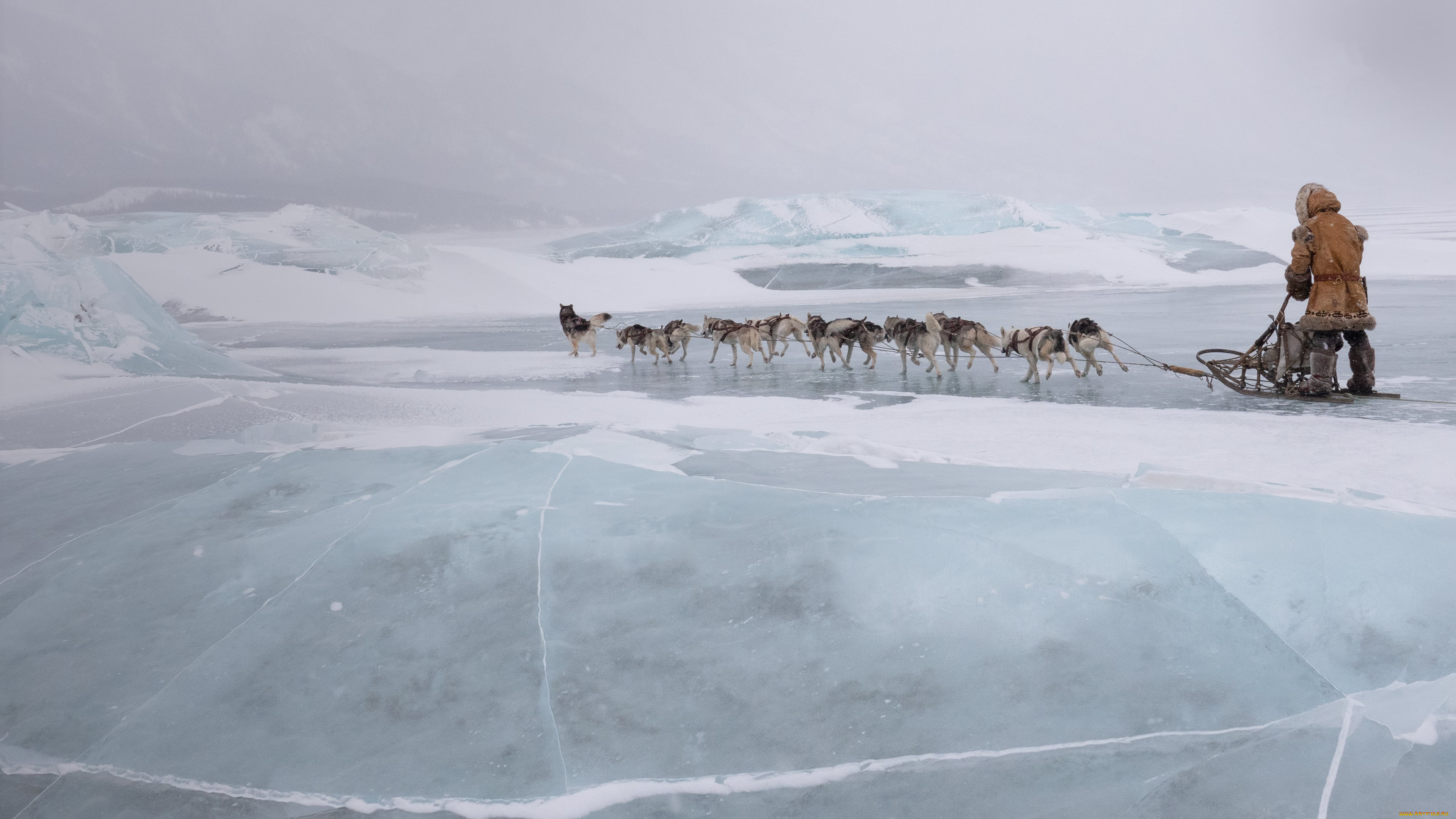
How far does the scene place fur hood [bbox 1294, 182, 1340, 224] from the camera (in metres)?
5.69

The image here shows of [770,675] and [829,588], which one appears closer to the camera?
[770,675]

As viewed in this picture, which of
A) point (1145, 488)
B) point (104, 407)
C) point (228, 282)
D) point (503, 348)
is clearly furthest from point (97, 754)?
point (228, 282)

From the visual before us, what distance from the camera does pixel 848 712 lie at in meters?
2.37

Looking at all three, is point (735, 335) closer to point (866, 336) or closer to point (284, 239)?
point (866, 336)

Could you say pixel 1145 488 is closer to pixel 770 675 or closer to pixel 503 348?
pixel 770 675

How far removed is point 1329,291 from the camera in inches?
218

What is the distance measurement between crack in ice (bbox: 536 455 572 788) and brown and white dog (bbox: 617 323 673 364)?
219 inches

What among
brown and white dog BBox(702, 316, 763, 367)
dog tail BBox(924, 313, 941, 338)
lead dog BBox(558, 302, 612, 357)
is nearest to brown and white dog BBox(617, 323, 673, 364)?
lead dog BBox(558, 302, 612, 357)

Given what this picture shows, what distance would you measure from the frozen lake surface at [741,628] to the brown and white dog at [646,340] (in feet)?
16.0

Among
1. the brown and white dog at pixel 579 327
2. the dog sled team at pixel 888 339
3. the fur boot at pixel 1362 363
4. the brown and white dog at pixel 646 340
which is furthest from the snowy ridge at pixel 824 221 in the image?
the fur boot at pixel 1362 363

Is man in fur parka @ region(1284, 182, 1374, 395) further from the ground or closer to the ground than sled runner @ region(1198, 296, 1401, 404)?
further from the ground

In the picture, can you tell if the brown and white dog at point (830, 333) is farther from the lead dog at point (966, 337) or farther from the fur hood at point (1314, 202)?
the fur hood at point (1314, 202)

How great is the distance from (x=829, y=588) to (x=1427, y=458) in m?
2.96

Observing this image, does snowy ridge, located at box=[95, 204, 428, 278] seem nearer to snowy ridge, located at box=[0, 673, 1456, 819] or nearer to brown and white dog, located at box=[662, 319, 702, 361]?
brown and white dog, located at box=[662, 319, 702, 361]
